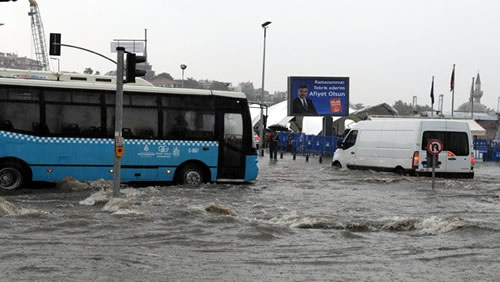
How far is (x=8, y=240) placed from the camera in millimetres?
10336

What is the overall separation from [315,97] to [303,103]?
0.86 m

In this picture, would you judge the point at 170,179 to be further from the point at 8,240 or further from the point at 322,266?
the point at 322,266

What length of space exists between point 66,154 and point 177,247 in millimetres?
9372

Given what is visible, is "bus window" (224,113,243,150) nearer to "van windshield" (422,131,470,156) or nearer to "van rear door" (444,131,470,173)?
"van windshield" (422,131,470,156)

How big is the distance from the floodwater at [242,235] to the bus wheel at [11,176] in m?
0.41

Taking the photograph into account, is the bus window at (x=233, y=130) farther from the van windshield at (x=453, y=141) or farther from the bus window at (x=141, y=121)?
the van windshield at (x=453, y=141)

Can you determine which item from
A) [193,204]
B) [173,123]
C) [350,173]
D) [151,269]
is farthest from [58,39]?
[151,269]

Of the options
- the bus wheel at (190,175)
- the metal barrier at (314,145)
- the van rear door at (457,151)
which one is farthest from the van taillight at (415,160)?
the metal barrier at (314,145)

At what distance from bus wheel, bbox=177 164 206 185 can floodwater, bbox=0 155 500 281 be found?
0.73 m

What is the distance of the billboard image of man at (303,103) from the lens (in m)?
46.0

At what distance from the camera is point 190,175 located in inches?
781

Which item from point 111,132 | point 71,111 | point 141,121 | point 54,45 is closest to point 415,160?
point 141,121

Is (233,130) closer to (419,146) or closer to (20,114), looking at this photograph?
(20,114)

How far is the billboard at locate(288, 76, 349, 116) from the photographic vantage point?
46.0m
